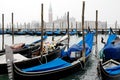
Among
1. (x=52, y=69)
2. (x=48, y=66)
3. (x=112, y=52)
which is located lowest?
(x=52, y=69)

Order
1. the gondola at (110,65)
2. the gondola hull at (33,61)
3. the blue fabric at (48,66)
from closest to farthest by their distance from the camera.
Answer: the gondola at (110,65), the blue fabric at (48,66), the gondola hull at (33,61)

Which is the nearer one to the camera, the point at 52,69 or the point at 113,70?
the point at 113,70

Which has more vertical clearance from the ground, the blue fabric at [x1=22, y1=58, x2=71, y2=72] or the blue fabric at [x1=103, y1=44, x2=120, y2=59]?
the blue fabric at [x1=103, y1=44, x2=120, y2=59]

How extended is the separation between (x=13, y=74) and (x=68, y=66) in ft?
8.57

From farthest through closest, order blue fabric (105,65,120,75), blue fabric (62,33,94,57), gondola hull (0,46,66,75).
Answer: blue fabric (62,33,94,57), gondola hull (0,46,66,75), blue fabric (105,65,120,75)

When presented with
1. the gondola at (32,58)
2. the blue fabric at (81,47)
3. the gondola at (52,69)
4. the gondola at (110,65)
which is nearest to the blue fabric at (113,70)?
the gondola at (110,65)

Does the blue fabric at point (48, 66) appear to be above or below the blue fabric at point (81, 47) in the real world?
below

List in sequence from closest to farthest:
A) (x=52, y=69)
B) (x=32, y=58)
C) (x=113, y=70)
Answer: (x=113, y=70) → (x=52, y=69) → (x=32, y=58)

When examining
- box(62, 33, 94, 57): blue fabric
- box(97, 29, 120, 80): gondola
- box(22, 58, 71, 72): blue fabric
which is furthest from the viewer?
box(62, 33, 94, 57): blue fabric

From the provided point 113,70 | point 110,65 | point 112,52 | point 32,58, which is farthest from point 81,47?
point 113,70

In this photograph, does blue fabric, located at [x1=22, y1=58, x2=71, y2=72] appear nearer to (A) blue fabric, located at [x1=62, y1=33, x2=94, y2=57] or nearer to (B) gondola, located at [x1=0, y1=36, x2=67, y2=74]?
(B) gondola, located at [x1=0, y1=36, x2=67, y2=74]

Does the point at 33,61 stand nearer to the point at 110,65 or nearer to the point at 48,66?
the point at 48,66

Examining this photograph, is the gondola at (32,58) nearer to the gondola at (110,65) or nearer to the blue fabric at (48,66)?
the blue fabric at (48,66)

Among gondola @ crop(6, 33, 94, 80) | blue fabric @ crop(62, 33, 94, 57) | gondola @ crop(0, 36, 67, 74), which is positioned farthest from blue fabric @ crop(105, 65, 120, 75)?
gondola @ crop(0, 36, 67, 74)
